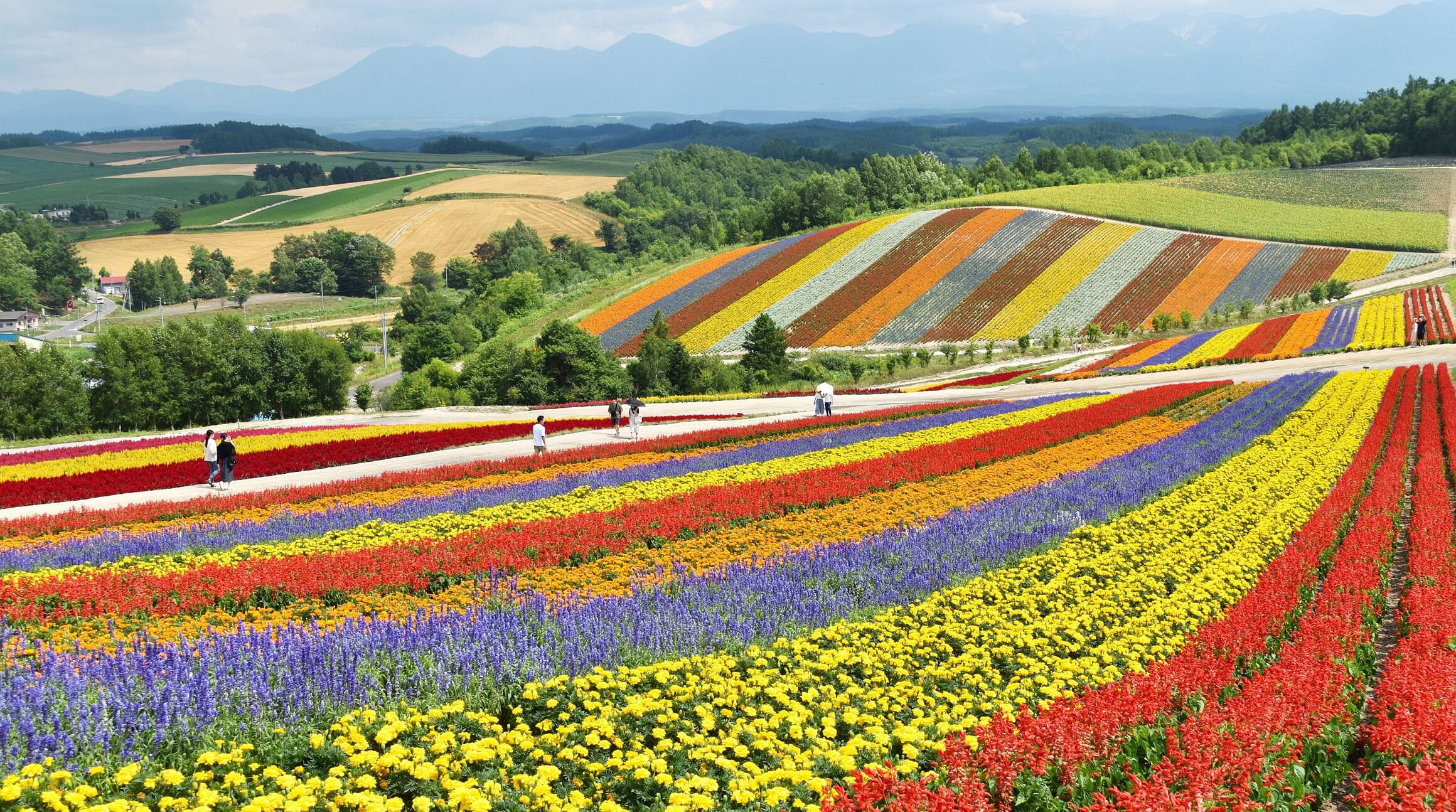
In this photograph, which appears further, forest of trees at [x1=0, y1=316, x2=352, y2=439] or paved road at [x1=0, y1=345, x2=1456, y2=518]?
forest of trees at [x1=0, y1=316, x2=352, y2=439]

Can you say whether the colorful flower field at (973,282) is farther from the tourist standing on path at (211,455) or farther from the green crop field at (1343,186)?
the tourist standing on path at (211,455)

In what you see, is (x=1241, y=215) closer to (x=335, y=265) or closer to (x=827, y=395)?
(x=827, y=395)

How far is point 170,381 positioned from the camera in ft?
201

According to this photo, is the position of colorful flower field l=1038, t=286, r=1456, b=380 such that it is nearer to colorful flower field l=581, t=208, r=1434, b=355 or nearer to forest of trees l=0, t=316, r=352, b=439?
colorful flower field l=581, t=208, r=1434, b=355

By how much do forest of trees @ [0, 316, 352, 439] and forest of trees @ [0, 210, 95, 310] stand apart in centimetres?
11017

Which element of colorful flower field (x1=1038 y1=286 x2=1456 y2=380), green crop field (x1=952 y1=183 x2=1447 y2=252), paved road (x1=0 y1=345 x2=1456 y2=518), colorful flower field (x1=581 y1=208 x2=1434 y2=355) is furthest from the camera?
green crop field (x1=952 y1=183 x2=1447 y2=252)

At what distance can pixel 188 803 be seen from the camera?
7.15 m

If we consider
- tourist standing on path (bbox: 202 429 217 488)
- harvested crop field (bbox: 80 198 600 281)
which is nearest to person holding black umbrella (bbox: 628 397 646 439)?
tourist standing on path (bbox: 202 429 217 488)

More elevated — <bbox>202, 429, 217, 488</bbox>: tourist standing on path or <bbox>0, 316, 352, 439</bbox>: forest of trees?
<bbox>202, 429, 217, 488</bbox>: tourist standing on path

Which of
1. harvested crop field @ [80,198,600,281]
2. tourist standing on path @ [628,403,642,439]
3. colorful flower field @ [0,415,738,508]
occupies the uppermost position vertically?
harvested crop field @ [80,198,600,281]

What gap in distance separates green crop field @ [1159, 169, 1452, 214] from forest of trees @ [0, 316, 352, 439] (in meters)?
105

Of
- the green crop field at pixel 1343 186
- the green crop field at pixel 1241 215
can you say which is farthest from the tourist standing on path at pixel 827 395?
the green crop field at pixel 1343 186

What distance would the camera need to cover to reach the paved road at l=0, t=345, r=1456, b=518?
31.9 m

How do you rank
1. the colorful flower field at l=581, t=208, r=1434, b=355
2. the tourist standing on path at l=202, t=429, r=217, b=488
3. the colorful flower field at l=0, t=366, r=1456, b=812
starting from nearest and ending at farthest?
the colorful flower field at l=0, t=366, r=1456, b=812 < the tourist standing on path at l=202, t=429, r=217, b=488 < the colorful flower field at l=581, t=208, r=1434, b=355
